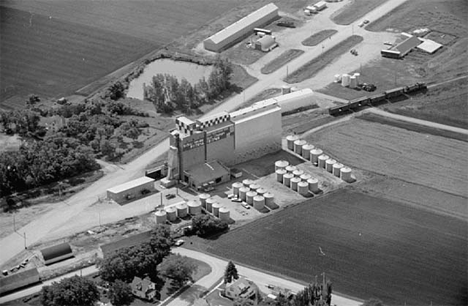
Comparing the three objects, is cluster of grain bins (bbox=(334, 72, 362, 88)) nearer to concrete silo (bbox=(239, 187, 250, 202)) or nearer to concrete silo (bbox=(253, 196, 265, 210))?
concrete silo (bbox=(239, 187, 250, 202))

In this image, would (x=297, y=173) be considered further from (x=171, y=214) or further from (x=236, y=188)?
(x=171, y=214)

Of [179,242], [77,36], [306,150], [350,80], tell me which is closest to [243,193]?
[179,242]

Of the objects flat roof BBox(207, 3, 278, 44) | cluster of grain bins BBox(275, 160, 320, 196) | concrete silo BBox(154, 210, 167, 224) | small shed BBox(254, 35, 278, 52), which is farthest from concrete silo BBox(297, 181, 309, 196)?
flat roof BBox(207, 3, 278, 44)

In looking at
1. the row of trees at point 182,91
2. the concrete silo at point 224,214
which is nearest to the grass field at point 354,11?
the row of trees at point 182,91

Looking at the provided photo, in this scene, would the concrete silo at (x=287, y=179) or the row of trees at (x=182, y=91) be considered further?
the row of trees at (x=182, y=91)

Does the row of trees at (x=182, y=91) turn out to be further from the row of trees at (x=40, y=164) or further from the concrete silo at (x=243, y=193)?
the concrete silo at (x=243, y=193)

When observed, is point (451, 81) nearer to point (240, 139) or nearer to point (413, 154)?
point (413, 154)
